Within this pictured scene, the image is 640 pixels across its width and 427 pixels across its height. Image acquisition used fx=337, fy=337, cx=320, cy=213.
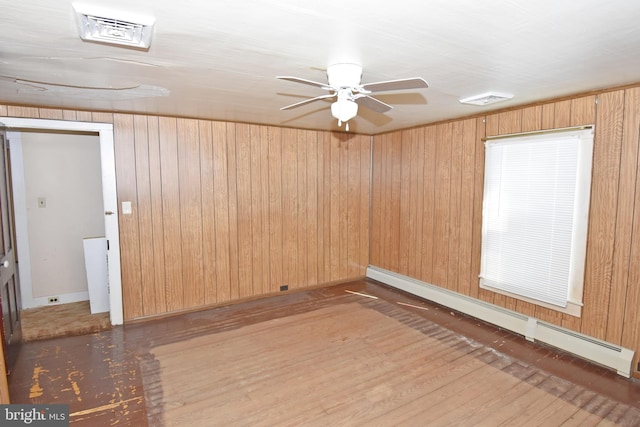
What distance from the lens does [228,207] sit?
444cm

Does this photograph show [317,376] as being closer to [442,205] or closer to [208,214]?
[208,214]

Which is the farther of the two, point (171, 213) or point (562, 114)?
point (171, 213)

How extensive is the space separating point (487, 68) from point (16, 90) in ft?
12.1

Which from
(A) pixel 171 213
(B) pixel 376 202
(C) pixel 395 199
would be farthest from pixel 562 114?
(A) pixel 171 213

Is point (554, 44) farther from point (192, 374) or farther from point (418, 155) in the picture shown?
point (192, 374)

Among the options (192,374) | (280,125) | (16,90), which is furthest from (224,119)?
(192,374)

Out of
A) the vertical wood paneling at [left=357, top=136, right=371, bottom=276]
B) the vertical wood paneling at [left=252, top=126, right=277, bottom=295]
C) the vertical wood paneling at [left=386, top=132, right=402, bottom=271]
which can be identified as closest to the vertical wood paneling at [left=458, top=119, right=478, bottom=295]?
the vertical wood paneling at [left=386, top=132, right=402, bottom=271]

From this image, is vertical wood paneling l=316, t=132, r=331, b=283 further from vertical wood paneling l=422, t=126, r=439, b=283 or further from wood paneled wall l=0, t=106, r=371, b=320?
vertical wood paneling l=422, t=126, r=439, b=283

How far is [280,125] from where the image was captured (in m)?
4.65

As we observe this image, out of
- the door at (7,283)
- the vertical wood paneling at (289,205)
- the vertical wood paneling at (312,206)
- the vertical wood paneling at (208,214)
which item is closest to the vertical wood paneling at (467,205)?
the vertical wood paneling at (312,206)

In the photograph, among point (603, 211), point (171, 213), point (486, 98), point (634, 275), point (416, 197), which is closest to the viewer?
point (634, 275)

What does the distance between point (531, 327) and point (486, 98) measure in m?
2.32

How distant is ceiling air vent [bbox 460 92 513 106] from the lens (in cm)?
304

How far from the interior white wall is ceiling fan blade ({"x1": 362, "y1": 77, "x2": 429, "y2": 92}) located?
4.22 metres
